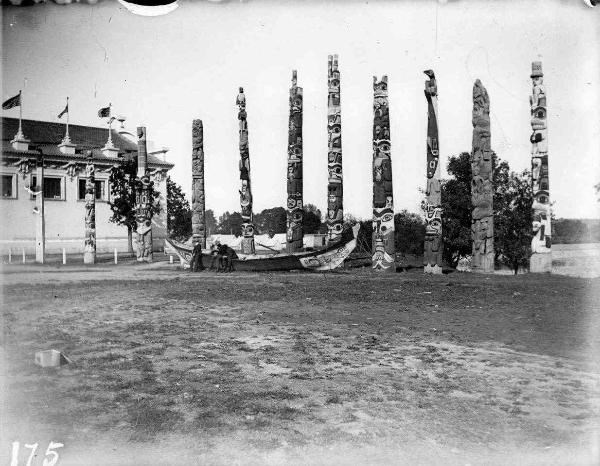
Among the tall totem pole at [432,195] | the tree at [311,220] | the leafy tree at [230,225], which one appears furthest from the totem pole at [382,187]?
the tree at [311,220]

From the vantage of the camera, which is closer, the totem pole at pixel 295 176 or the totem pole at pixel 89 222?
the totem pole at pixel 89 222

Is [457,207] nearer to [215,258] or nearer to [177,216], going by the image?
[215,258]

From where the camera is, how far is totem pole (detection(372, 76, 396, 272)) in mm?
9781

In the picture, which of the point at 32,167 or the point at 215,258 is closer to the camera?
the point at 32,167

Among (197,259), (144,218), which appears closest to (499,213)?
(197,259)

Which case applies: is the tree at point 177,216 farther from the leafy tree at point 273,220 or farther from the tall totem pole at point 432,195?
the tall totem pole at point 432,195

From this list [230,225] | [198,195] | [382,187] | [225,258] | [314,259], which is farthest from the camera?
[230,225]

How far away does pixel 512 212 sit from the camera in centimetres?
1559

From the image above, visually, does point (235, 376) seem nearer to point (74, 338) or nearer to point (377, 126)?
point (74, 338)

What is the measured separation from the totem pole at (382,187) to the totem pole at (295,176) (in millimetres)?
2349

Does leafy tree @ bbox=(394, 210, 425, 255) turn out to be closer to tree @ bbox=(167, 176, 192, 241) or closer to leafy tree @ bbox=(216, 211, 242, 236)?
tree @ bbox=(167, 176, 192, 241)

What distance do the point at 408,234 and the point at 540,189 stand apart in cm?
788

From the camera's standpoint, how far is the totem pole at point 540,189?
28.4ft

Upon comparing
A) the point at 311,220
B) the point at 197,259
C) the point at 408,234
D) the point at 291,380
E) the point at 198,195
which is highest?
the point at 198,195
